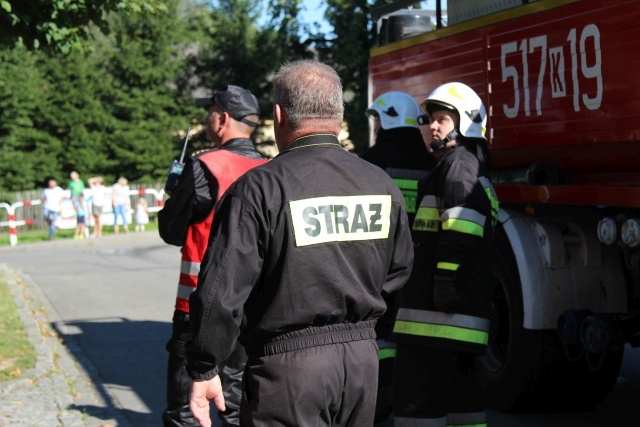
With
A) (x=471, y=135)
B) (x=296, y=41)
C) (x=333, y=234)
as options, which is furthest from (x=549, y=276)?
(x=296, y=41)

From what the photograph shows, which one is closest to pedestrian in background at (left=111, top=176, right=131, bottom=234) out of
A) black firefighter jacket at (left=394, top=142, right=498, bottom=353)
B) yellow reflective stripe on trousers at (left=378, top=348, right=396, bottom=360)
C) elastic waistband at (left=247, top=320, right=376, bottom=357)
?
yellow reflective stripe on trousers at (left=378, top=348, right=396, bottom=360)

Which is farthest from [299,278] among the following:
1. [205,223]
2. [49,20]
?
[49,20]

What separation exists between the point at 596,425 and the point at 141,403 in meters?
2.99

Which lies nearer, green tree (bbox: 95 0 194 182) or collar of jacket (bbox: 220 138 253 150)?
collar of jacket (bbox: 220 138 253 150)

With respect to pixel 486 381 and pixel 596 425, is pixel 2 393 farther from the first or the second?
pixel 596 425

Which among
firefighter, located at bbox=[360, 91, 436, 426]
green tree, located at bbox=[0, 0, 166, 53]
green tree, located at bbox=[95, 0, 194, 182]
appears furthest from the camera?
green tree, located at bbox=[95, 0, 194, 182]

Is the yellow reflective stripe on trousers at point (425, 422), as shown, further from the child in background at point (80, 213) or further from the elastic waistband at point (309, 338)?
the child in background at point (80, 213)

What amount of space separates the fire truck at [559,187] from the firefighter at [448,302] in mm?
944

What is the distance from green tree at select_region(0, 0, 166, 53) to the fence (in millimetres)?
15973

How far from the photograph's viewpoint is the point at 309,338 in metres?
3.01

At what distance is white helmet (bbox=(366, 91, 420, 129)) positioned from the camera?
6.04 metres

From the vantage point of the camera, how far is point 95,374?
7.80 metres

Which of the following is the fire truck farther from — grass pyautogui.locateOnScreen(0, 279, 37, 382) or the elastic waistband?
grass pyautogui.locateOnScreen(0, 279, 37, 382)

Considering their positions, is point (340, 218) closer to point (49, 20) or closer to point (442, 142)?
point (442, 142)
